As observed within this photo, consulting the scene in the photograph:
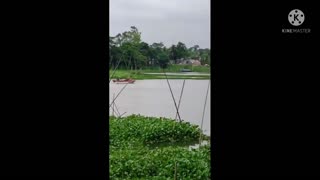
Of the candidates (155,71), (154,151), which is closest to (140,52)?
(155,71)

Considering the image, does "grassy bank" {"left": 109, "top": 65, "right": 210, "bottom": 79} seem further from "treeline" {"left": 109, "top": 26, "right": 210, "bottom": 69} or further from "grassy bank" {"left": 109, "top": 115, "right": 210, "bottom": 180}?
"grassy bank" {"left": 109, "top": 115, "right": 210, "bottom": 180}

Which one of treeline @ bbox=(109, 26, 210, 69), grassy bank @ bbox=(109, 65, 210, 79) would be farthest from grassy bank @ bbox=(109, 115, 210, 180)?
treeline @ bbox=(109, 26, 210, 69)

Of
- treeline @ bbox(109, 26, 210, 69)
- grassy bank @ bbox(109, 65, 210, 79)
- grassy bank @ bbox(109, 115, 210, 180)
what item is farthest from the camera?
grassy bank @ bbox(109, 115, 210, 180)

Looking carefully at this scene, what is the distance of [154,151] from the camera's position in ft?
11.5

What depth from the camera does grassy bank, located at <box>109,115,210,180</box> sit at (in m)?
2.87

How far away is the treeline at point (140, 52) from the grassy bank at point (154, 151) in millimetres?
757

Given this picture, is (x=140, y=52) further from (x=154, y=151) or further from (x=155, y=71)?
(x=154, y=151)

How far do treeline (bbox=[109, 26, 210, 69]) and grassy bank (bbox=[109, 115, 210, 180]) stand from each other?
76 cm

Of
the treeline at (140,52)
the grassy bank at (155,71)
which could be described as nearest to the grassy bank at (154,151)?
the grassy bank at (155,71)

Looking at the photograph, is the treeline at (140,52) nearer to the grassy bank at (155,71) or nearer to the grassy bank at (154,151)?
the grassy bank at (155,71)

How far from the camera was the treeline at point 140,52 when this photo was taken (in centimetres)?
261

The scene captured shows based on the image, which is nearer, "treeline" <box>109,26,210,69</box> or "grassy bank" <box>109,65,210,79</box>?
"grassy bank" <box>109,65,210,79</box>
